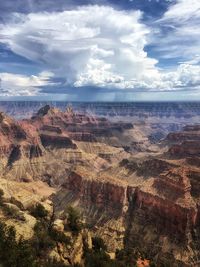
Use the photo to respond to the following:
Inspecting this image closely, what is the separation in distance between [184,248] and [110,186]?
35434 mm

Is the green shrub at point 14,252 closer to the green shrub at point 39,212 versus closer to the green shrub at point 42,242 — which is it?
the green shrub at point 42,242

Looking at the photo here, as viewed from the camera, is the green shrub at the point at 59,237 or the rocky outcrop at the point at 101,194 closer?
the green shrub at the point at 59,237

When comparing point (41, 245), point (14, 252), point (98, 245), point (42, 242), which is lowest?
point (98, 245)

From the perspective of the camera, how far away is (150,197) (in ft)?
379

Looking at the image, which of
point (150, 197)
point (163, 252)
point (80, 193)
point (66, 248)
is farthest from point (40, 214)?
point (80, 193)

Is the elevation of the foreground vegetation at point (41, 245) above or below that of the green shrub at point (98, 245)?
above

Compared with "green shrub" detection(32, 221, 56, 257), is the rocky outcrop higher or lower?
lower

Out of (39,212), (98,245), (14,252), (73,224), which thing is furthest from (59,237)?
(98,245)

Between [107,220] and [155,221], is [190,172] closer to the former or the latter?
[155,221]

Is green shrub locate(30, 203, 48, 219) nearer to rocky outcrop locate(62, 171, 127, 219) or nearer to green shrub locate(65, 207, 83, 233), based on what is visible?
green shrub locate(65, 207, 83, 233)


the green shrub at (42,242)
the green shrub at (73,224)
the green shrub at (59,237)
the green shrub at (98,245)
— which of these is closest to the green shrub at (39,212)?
the green shrub at (73,224)

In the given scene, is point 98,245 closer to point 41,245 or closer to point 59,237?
point 59,237

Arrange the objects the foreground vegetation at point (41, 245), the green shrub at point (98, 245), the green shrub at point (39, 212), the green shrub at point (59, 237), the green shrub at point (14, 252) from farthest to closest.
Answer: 1. the green shrub at point (98, 245)
2. the green shrub at point (39, 212)
3. the green shrub at point (59, 237)
4. the foreground vegetation at point (41, 245)
5. the green shrub at point (14, 252)

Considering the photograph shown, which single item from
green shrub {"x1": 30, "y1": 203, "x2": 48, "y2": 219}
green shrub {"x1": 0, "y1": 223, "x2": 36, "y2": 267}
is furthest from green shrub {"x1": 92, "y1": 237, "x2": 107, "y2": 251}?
green shrub {"x1": 0, "y1": 223, "x2": 36, "y2": 267}
